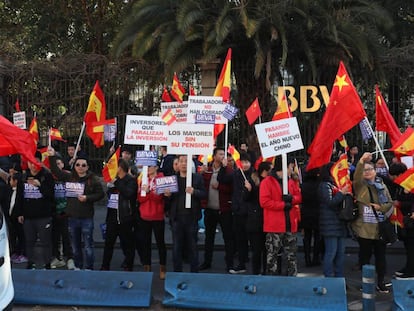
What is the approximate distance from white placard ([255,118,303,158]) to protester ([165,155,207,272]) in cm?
116

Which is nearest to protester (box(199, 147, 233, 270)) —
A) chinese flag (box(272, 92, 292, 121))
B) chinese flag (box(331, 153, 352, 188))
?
chinese flag (box(272, 92, 292, 121))

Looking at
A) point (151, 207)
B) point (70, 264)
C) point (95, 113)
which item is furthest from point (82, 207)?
point (95, 113)

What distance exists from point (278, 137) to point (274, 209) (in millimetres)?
977

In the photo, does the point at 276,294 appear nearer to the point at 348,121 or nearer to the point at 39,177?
the point at 348,121

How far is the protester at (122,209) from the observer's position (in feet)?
26.5

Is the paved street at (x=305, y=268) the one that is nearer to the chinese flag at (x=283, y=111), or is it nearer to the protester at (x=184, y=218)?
the protester at (x=184, y=218)

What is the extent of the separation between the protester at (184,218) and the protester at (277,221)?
3.33 feet

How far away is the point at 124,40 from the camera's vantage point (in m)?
14.6

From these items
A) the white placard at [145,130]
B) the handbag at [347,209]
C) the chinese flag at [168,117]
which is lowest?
the handbag at [347,209]

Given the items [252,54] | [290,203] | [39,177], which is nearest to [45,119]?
[252,54]

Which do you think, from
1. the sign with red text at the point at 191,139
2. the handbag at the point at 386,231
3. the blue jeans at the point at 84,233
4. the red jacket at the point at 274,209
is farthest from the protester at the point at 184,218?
the handbag at the point at 386,231

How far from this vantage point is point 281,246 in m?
7.52

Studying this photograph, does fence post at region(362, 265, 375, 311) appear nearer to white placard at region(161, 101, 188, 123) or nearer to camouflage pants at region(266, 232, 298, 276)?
camouflage pants at region(266, 232, 298, 276)

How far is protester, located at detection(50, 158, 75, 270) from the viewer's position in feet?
28.2
